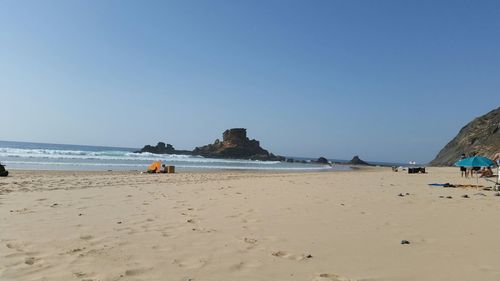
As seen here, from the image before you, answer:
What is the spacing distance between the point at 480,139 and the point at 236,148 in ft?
215

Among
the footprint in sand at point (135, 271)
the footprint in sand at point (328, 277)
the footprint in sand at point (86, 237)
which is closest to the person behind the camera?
the footprint in sand at point (328, 277)

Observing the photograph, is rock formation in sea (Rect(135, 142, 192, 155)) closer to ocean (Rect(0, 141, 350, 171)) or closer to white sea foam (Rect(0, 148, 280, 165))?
white sea foam (Rect(0, 148, 280, 165))

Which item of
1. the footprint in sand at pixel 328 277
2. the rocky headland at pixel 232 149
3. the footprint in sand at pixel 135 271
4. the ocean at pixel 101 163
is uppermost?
the rocky headland at pixel 232 149

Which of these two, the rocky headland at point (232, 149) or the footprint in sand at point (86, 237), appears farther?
the rocky headland at point (232, 149)

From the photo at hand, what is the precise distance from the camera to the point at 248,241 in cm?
541

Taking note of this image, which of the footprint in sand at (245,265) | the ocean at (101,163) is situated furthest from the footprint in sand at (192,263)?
the ocean at (101,163)

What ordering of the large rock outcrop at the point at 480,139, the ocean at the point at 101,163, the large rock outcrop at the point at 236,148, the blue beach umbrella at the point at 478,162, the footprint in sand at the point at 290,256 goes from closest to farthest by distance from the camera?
the footprint in sand at the point at 290,256 < the blue beach umbrella at the point at 478,162 < the ocean at the point at 101,163 < the large rock outcrop at the point at 480,139 < the large rock outcrop at the point at 236,148

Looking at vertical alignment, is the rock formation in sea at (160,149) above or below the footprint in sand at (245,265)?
above

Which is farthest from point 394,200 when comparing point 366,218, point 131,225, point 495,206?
point 131,225

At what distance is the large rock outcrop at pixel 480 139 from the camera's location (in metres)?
46.8

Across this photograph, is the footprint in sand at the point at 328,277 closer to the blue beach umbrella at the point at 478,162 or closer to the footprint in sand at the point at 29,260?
the footprint in sand at the point at 29,260

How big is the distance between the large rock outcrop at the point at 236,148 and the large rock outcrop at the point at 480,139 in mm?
53369

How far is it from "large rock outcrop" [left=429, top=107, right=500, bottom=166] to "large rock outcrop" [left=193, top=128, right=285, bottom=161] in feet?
175

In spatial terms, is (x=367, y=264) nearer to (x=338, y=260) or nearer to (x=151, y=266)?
(x=338, y=260)
